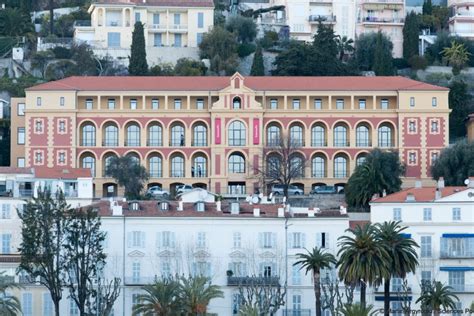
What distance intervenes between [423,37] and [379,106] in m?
28.0

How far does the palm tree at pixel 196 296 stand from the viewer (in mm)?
83625

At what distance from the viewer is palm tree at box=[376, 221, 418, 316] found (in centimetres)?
8625

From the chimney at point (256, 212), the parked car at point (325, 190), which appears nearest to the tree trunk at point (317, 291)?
the chimney at point (256, 212)

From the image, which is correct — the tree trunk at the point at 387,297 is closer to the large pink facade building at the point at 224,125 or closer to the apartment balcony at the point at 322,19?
the large pink facade building at the point at 224,125

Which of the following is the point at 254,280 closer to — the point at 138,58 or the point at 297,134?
the point at 297,134

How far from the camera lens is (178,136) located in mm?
126125

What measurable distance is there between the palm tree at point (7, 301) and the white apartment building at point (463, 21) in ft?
242

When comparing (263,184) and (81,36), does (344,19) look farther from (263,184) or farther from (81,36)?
(263,184)

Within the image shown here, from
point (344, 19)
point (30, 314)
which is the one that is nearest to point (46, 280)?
point (30, 314)

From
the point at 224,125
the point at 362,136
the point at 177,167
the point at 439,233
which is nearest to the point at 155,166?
the point at 177,167

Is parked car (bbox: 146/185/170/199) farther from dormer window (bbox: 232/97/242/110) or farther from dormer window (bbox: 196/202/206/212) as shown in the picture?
dormer window (bbox: 196/202/206/212)

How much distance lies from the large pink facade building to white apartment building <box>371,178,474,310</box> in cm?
2890

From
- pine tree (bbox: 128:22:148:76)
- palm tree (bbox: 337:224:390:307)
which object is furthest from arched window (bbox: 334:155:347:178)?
palm tree (bbox: 337:224:390:307)

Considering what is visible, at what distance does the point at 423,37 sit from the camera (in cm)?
15300
